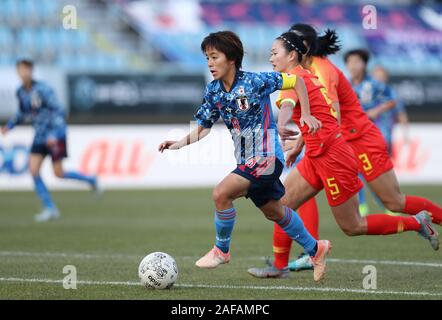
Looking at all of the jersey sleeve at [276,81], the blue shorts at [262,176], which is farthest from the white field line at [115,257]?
the jersey sleeve at [276,81]

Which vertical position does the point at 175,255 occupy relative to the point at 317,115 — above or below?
below

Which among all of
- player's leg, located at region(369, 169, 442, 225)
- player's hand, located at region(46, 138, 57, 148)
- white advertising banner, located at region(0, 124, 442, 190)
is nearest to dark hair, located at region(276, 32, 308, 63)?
player's leg, located at region(369, 169, 442, 225)

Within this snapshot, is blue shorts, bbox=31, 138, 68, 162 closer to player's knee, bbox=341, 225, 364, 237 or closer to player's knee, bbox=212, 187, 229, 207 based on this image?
player's knee, bbox=341, 225, 364, 237

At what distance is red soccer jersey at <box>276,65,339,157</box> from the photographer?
7.84 m

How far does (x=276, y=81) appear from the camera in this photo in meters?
7.21

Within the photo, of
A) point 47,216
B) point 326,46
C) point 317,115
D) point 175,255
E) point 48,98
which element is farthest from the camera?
point 48,98

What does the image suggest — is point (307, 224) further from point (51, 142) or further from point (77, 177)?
point (77, 177)

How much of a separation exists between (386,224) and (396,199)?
2.85 ft

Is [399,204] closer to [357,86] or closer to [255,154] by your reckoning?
[255,154]

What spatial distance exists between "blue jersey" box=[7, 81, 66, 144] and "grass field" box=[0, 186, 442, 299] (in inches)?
56.4

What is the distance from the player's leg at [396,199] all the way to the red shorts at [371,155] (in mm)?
69

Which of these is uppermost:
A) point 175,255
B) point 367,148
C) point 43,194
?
point 367,148

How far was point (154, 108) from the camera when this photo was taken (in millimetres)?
25047

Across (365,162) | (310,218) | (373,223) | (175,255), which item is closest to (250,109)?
(373,223)
